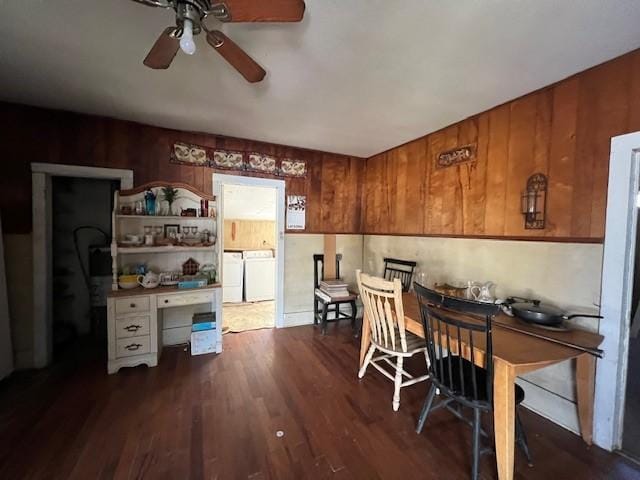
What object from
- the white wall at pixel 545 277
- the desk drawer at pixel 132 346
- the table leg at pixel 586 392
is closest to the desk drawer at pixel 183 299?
the desk drawer at pixel 132 346

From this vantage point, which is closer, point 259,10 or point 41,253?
point 259,10

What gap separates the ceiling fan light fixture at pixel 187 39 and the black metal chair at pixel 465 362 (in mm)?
1708

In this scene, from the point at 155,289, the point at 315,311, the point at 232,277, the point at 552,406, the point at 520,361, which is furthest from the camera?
the point at 232,277

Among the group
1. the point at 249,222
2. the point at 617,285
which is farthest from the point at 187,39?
the point at 249,222

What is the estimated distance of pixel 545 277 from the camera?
190 cm

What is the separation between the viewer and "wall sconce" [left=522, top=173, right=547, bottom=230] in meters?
1.90

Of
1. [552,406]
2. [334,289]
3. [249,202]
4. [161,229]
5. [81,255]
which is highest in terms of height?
[249,202]

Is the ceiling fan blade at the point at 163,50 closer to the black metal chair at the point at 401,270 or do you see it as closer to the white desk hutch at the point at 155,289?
the white desk hutch at the point at 155,289

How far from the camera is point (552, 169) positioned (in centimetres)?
185

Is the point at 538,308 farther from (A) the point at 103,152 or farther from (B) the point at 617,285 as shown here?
(A) the point at 103,152

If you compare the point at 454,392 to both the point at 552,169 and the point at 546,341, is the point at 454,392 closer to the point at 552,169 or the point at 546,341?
the point at 546,341

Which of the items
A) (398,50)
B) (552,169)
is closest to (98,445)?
(398,50)

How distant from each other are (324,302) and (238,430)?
5.53 ft

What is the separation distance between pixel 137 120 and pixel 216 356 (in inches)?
99.6
